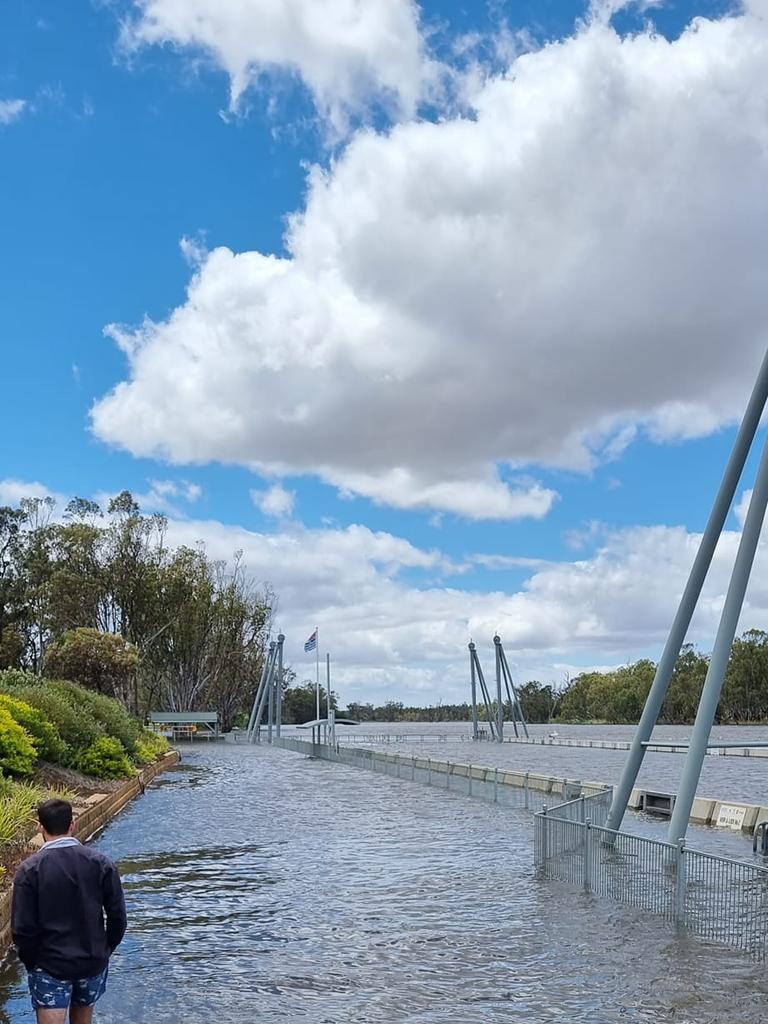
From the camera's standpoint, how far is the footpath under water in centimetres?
911

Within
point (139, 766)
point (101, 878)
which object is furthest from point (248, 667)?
point (101, 878)

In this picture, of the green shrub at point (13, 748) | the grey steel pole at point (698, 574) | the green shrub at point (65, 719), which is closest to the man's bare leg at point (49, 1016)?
the grey steel pole at point (698, 574)

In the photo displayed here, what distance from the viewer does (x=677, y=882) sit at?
12.2m

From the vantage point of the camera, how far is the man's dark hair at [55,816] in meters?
6.34

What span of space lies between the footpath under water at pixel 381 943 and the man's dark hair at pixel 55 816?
123 inches

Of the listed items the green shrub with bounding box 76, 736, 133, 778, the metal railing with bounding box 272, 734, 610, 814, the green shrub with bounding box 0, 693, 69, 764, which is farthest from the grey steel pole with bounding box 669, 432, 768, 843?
the green shrub with bounding box 76, 736, 133, 778

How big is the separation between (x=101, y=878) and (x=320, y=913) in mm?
7345

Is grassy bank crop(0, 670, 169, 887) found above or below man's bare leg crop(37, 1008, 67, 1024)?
above

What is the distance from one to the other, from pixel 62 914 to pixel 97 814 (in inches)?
603

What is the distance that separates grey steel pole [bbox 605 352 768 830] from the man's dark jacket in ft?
36.1

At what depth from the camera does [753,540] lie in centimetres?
1480

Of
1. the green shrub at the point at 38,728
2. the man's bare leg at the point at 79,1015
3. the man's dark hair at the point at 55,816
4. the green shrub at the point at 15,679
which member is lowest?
the man's bare leg at the point at 79,1015

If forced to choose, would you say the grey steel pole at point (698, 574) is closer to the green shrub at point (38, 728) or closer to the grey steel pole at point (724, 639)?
the grey steel pole at point (724, 639)

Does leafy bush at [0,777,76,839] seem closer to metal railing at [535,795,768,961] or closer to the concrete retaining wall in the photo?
the concrete retaining wall
